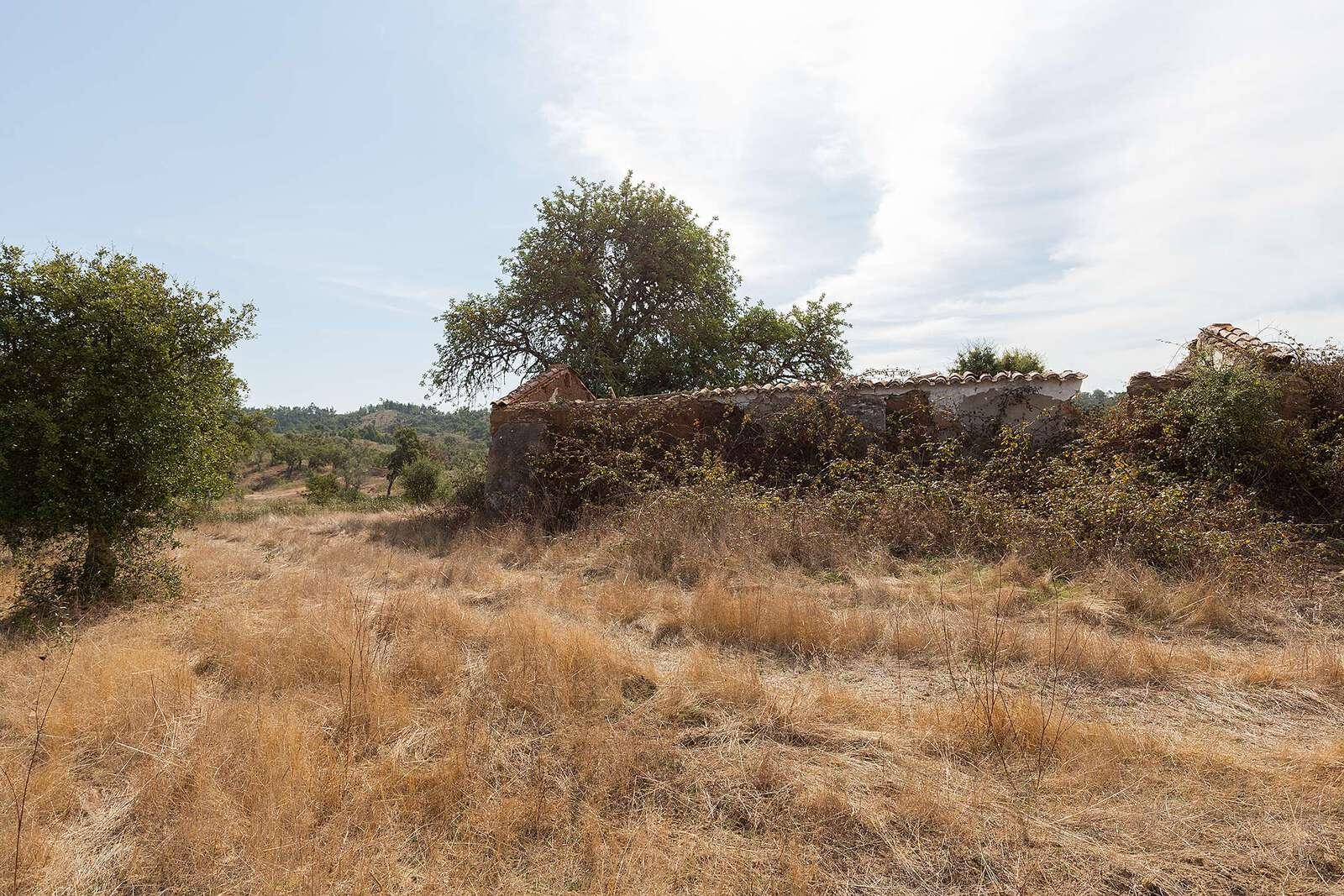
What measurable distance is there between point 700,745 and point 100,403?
6075mm

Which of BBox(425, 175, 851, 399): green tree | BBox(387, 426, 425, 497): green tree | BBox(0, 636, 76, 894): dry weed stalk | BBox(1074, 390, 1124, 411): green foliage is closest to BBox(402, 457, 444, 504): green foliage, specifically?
BBox(425, 175, 851, 399): green tree

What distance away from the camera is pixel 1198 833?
2268mm

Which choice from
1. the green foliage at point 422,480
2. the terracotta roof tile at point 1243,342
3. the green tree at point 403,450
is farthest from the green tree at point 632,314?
the green tree at point 403,450

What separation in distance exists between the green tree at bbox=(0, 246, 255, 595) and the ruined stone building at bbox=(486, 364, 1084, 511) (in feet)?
16.4

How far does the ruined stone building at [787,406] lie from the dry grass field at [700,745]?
4030 millimetres

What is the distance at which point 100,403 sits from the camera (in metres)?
5.47

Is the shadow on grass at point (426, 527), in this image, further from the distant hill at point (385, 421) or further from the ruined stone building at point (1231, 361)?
the distant hill at point (385, 421)

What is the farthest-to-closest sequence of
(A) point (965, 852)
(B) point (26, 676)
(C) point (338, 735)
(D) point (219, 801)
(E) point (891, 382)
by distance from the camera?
(E) point (891, 382)
(B) point (26, 676)
(C) point (338, 735)
(D) point (219, 801)
(A) point (965, 852)

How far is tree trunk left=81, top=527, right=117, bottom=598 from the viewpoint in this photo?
5.67 meters

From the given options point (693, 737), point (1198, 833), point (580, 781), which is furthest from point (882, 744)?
point (580, 781)

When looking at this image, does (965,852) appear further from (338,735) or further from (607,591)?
(607,591)

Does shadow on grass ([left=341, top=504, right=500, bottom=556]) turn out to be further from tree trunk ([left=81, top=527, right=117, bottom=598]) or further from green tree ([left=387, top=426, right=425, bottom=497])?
green tree ([left=387, top=426, right=425, bottom=497])

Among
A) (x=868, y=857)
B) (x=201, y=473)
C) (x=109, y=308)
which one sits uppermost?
(x=109, y=308)

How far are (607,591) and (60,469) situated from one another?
4.88 metres
